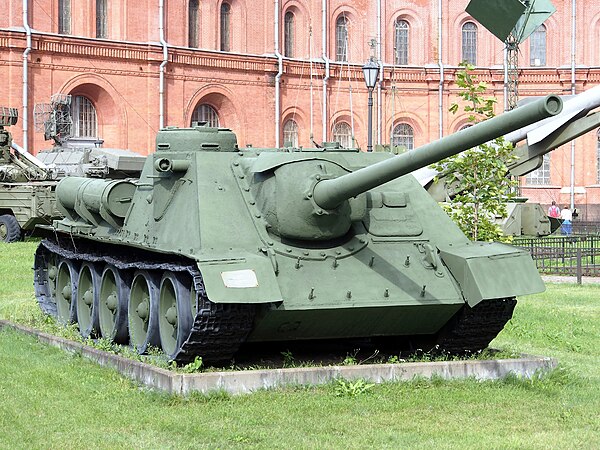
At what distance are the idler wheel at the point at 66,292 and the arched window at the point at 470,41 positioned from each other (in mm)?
A: 39973

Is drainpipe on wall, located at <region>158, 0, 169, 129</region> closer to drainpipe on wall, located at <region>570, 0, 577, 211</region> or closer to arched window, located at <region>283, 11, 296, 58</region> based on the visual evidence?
arched window, located at <region>283, 11, 296, 58</region>

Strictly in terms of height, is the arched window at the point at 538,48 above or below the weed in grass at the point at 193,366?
above

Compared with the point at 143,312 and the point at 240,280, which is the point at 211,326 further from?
the point at 143,312

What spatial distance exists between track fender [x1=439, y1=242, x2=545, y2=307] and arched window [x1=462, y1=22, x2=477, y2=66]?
42418 mm

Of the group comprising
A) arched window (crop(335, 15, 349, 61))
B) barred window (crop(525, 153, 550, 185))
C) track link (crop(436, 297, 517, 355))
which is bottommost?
track link (crop(436, 297, 517, 355))

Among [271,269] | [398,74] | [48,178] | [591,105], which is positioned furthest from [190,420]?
[398,74]

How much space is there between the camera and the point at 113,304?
10789 mm

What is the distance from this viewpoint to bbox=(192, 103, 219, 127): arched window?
4266cm

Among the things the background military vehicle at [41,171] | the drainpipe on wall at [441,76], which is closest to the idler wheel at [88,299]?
the background military vehicle at [41,171]

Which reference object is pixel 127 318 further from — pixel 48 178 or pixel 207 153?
pixel 48 178

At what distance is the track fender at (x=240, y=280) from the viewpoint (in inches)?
323

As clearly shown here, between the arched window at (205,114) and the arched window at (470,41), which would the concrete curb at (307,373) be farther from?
the arched window at (470,41)

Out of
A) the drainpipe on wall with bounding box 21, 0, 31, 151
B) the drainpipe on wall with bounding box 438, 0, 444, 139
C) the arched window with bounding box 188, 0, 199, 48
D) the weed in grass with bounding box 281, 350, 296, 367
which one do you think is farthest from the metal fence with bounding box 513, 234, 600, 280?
the drainpipe on wall with bounding box 438, 0, 444, 139

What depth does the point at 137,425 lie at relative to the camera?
24.2ft
